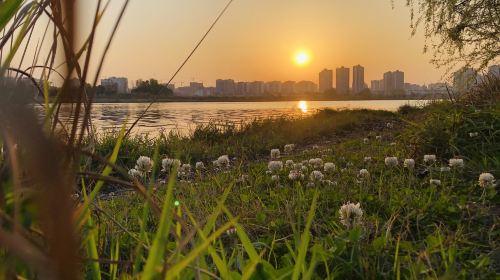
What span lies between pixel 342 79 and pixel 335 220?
60.2 m

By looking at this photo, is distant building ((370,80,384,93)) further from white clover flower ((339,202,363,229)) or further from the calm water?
white clover flower ((339,202,363,229))

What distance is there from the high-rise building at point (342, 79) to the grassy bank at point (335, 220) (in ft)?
179

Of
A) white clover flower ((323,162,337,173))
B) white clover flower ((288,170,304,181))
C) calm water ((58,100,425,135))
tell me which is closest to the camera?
white clover flower ((288,170,304,181))

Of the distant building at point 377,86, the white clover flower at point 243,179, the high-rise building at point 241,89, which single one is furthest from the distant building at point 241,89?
the white clover flower at point 243,179

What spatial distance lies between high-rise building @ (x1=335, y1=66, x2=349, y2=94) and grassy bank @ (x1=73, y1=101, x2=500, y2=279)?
54426mm

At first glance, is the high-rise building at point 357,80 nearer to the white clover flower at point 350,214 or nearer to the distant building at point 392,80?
the distant building at point 392,80

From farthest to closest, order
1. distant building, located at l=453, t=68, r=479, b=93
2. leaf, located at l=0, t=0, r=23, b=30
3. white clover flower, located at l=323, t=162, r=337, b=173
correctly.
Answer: distant building, located at l=453, t=68, r=479, b=93 < white clover flower, located at l=323, t=162, r=337, b=173 < leaf, located at l=0, t=0, r=23, b=30

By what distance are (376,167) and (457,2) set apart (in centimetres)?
609

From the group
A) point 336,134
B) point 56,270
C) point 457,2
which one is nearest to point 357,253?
point 56,270

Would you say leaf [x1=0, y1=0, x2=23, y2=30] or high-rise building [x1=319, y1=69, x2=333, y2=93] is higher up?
high-rise building [x1=319, y1=69, x2=333, y2=93]

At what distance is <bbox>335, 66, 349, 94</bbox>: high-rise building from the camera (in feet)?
192

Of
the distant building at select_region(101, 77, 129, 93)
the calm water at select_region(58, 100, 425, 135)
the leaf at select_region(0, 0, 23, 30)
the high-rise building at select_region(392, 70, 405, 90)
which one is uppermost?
the high-rise building at select_region(392, 70, 405, 90)

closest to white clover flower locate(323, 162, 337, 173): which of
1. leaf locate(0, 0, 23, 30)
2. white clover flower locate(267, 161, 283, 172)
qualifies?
white clover flower locate(267, 161, 283, 172)

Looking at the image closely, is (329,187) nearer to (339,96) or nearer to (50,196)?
(50,196)
